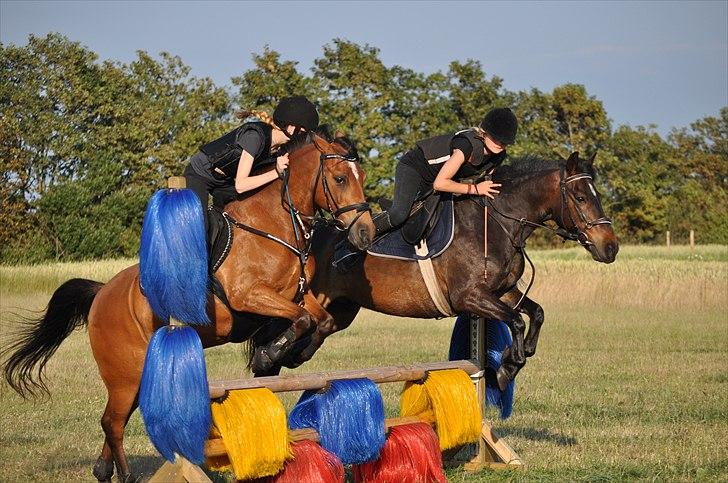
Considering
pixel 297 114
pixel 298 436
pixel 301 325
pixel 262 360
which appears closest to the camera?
pixel 298 436

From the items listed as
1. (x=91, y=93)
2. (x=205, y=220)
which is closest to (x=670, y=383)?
(x=205, y=220)

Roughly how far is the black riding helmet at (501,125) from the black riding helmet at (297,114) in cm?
167

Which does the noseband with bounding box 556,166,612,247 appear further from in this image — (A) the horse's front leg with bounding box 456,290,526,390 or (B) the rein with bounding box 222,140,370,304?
(B) the rein with bounding box 222,140,370,304

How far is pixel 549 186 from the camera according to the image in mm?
8688

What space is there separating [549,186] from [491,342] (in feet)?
4.66

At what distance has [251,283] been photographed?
711cm

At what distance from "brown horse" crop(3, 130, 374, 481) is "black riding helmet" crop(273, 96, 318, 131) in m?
0.14

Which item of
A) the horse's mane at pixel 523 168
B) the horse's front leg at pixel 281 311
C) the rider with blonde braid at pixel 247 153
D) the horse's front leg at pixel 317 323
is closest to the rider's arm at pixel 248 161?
the rider with blonde braid at pixel 247 153

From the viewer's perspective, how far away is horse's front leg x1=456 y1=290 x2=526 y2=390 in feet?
26.3

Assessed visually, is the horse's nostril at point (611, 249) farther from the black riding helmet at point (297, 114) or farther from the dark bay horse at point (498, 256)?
the black riding helmet at point (297, 114)

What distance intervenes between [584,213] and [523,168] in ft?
2.53

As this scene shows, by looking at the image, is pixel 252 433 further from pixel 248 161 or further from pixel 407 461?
pixel 248 161

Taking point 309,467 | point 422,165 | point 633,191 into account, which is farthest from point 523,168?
point 633,191

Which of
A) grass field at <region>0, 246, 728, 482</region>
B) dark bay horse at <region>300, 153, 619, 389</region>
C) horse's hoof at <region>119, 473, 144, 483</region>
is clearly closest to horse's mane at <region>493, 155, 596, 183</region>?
dark bay horse at <region>300, 153, 619, 389</region>
